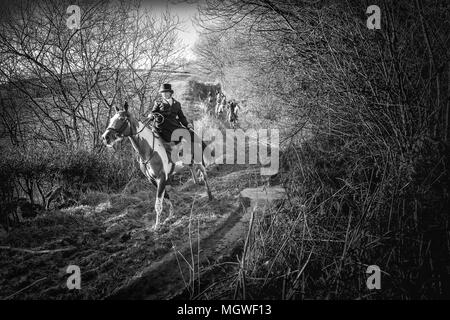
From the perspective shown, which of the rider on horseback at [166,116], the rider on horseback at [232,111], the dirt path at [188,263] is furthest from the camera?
the rider on horseback at [232,111]

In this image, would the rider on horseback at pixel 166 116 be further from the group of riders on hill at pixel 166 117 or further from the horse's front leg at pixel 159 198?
the horse's front leg at pixel 159 198

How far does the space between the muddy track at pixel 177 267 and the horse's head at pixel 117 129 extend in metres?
2.22

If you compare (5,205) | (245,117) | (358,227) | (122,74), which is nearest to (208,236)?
(358,227)

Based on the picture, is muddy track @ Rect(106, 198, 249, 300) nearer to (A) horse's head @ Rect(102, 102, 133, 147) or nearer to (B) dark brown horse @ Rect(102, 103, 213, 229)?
(B) dark brown horse @ Rect(102, 103, 213, 229)

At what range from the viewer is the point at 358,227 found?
107 inches

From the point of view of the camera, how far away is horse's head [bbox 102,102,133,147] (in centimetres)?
429

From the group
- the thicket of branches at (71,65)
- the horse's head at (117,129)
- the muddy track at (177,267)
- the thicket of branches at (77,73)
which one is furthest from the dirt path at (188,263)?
the thicket of branches at (71,65)

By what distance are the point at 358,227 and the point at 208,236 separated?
2536 mm

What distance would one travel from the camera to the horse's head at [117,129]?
4293mm

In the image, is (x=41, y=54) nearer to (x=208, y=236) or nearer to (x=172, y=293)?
(x=208, y=236)

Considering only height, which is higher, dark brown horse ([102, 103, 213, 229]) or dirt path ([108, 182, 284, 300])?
dark brown horse ([102, 103, 213, 229])

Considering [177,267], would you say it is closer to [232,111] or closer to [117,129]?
[117,129]

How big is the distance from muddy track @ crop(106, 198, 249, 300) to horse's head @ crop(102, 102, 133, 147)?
7.28ft

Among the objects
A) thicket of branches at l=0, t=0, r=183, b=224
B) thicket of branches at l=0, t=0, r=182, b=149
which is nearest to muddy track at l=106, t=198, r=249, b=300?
thicket of branches at l=0, t=0, r=183, b=224
